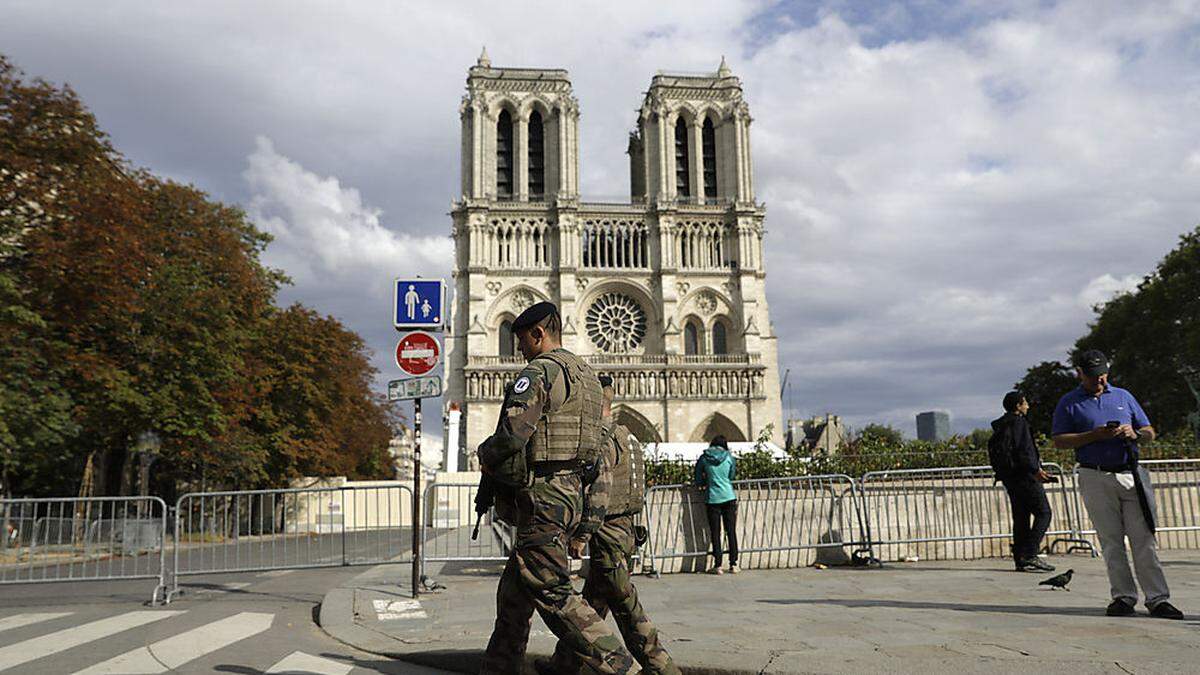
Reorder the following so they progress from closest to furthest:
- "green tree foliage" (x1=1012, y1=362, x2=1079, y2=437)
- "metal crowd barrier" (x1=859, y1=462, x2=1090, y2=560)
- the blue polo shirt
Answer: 1. the blue polo shirt
2. "metal crowd barrier" (x1=859, y1=462, x2=1090, y2=560)
3. "green tree foliage" (x1=1012, y1=362, x2=1079, y2=437)

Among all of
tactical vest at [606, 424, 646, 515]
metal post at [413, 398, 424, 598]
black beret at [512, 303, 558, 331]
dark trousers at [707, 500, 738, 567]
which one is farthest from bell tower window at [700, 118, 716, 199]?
black beret at [512, 303, 558, 331]

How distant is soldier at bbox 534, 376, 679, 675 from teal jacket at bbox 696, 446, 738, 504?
11.2 feet

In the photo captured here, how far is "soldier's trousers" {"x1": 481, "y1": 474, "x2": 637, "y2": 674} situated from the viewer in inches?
145

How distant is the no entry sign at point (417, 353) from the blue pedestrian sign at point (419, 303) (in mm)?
A: 142

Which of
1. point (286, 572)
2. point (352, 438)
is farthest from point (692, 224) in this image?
point (286, 572)

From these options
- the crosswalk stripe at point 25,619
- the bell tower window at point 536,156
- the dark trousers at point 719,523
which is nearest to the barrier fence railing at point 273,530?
the crosswalk stripe at point 25,619

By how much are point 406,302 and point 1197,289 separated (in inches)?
1306

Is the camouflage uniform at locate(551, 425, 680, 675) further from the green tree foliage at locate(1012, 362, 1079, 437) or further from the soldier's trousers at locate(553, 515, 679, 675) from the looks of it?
the green tree foliage at locate(1012, 362, 1079, 437)

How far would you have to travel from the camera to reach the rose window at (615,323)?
5016 centimetres

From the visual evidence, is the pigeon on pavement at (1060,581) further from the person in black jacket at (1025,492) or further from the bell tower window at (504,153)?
the bell tower window at (504,153)

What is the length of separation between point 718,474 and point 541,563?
5.14 meters

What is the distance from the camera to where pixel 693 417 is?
48031 mm

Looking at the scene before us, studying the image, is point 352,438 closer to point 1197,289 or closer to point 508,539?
point 508,539

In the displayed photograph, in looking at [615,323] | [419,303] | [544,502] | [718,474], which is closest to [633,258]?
[615,323]
